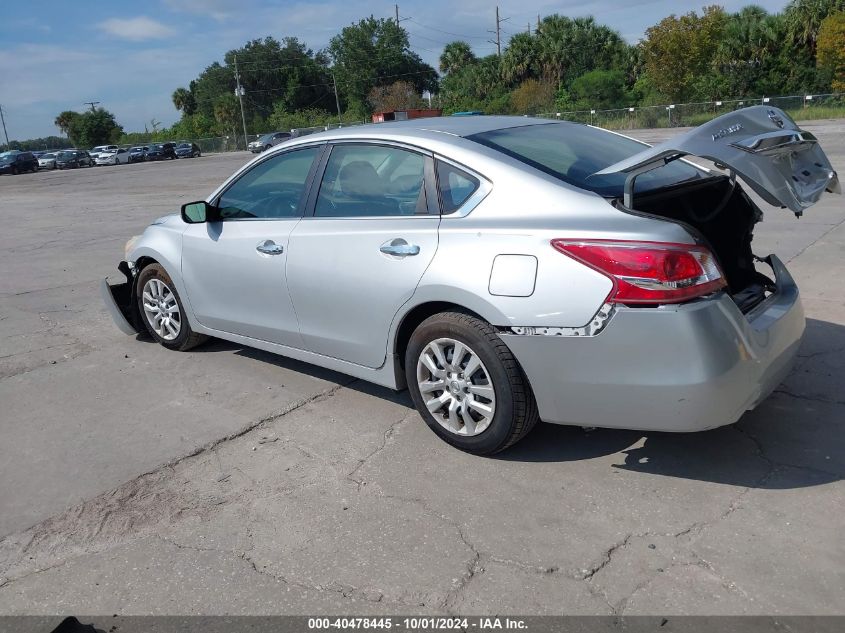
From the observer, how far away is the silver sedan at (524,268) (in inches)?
122

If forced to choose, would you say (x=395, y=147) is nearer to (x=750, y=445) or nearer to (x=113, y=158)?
(x=750, y=445)

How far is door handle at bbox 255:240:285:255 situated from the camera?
4469 mm

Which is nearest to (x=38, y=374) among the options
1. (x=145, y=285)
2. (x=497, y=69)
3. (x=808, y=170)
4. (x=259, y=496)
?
(x=145, y=285)

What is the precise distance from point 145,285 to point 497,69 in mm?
65532

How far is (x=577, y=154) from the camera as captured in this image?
3.95 metres

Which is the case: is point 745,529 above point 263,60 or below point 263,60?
below

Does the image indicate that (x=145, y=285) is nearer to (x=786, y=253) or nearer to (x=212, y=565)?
(x=212, y=565)

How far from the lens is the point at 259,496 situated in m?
3.60

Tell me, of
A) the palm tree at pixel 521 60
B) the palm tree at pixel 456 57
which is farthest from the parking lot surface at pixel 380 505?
the palm tree at pixel 456 57

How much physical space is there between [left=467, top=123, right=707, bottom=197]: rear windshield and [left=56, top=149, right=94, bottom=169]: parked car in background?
193 ft

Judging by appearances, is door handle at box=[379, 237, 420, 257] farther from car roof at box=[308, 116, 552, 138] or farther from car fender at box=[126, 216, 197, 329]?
car fender at box=[126, 216, 197, 329]

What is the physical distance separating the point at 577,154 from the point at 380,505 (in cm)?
205

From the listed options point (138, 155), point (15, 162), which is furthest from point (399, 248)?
point (138, 155)

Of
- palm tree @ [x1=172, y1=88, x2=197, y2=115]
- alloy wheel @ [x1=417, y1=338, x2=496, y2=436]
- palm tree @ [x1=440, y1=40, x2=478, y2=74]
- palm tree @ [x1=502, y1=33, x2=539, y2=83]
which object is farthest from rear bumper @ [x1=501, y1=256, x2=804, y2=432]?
palm tree @ [x1=172, y1=88, x2=197, y2=115]
